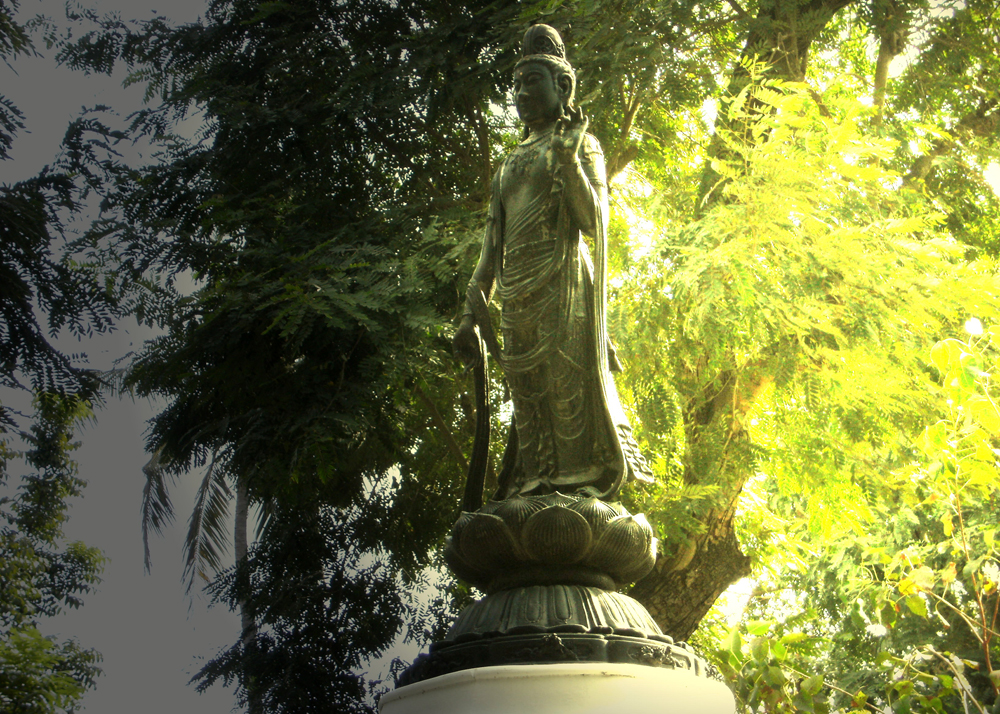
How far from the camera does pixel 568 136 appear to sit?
3496 mm

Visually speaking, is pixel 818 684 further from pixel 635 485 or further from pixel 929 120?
pixel 929 120

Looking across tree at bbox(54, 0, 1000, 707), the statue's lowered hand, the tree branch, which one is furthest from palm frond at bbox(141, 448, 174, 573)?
the statue's lowered hand

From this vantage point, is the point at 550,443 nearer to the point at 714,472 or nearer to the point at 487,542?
the point at 487,542

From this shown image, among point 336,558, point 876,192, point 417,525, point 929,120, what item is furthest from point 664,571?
point 929,120

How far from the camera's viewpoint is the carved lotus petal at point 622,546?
2.96 metres

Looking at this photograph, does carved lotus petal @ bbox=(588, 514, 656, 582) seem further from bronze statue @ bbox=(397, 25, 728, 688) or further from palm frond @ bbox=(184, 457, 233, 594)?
palm frond @ bbox=(184, 457, 233, 594)

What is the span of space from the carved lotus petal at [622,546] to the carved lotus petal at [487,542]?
10.2 inches

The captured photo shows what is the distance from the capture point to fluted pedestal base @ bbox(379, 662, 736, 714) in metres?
2.52

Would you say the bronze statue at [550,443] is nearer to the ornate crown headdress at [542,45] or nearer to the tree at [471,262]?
the ornate crown headdress at [542,45]

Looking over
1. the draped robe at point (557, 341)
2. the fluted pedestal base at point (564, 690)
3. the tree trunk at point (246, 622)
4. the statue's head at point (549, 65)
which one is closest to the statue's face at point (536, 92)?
the statue's head at point (549, 65)

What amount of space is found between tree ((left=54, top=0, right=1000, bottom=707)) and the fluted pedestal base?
9.78 feet

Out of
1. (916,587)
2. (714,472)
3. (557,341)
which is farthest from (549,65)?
(714,472)

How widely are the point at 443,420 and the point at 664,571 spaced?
1770mm

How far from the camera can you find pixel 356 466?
6.47 m
